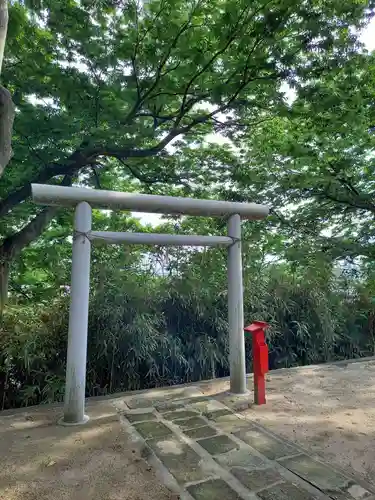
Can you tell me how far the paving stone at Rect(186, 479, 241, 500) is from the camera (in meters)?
1.73

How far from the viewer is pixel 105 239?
299cm

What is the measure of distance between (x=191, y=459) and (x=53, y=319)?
7.26 ft

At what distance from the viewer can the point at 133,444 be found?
91.2 inches

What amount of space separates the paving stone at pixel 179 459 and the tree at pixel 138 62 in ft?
10.8

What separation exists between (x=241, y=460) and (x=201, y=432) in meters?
0.46

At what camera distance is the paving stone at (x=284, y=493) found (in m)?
1.72

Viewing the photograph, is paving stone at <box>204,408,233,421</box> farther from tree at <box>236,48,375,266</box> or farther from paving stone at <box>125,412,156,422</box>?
tree at <box>236,48,375,266</box>

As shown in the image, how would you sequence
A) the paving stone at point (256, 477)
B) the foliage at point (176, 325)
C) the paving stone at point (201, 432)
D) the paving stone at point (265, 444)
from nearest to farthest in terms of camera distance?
the paving stone at point (256, 477)
the paving stone at point (265, 444)
the paving stone at point (201, 432)
the foliage at point (176, 325)

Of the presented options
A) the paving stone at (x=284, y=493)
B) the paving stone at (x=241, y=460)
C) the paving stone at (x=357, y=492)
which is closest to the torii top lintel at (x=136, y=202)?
the paving stone at (x=241, y=460)

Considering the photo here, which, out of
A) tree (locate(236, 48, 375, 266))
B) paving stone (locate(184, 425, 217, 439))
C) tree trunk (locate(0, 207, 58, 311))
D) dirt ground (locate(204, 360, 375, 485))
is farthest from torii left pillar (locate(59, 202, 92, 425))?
tree (locate(236, 48, 375, 266))

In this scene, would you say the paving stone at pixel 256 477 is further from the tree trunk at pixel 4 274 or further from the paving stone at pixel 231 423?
the tree trunk at pixel 4 274

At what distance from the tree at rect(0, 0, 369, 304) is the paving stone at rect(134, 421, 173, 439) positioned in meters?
2.98

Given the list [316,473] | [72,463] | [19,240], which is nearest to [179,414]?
[72,463]

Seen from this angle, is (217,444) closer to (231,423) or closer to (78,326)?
(231,423)
